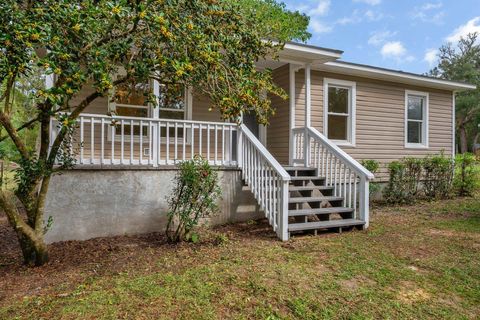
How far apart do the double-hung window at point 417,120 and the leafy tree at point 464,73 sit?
22161 mm

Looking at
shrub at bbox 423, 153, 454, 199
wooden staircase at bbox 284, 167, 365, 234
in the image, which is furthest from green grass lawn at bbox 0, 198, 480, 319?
shrub at bbox 423, 153, 454, 199

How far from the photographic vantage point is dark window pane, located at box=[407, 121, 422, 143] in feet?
31.3

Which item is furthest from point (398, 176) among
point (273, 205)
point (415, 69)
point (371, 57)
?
point (415, 69)

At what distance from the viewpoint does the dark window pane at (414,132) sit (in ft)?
31.3

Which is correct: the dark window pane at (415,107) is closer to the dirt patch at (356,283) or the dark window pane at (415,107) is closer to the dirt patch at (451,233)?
the dirt patch at (451,233)

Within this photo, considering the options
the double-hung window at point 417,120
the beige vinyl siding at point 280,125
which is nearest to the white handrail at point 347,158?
the beige vinyl siding at point 280,125

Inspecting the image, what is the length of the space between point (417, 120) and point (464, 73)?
88.9 ft

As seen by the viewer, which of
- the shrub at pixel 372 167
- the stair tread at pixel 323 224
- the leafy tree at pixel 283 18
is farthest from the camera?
the leafy tree at pixel 283 18

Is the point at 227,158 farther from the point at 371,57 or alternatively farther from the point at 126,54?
the point at 371,57

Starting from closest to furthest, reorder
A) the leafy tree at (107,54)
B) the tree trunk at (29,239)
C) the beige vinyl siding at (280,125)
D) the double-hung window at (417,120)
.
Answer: the leafy tree at (107,54) → the tree trunk at (29,239) → the beige vinyl siding at (280,125) → the double-hung window at (417,120)

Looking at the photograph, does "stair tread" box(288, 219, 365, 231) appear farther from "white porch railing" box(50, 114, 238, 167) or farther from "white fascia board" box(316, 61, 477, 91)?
"white fascia board" box(316, 61, 477, 91)

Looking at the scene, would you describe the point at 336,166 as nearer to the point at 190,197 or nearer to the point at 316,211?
the point at 316,211

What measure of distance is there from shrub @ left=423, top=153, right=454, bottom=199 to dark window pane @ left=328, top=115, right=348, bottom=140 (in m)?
2.27

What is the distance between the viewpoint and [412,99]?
957 centimetres
